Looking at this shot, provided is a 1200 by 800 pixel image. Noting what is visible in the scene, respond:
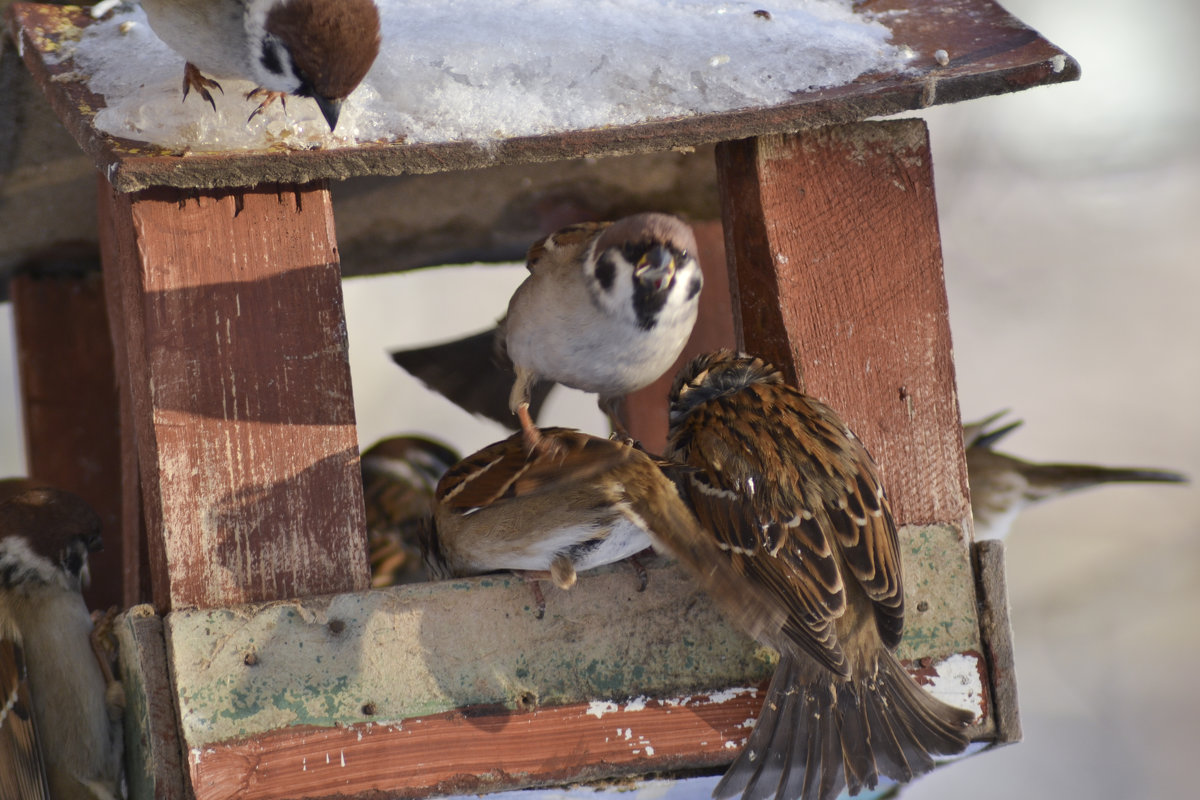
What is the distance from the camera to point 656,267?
1.80m

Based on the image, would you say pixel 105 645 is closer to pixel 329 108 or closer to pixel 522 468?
pixel 522 468

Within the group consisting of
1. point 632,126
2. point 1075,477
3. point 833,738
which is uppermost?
point 632,126

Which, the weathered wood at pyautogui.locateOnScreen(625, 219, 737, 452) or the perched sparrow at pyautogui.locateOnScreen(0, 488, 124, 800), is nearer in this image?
the perched sparrow at pyautogui.locateOnScreen(0, 488, 124, 800)

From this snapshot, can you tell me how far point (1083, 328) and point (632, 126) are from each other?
8.87 ft

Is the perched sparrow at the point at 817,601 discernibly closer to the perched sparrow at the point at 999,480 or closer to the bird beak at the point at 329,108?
the bird beak at the point at 329,108

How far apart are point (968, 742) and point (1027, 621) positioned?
2.31 metres

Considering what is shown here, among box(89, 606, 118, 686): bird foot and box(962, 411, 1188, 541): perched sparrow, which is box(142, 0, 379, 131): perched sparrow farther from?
box(962, 411, 1188, 541): perched sparrow

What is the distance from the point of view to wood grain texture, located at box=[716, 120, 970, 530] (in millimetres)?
1885

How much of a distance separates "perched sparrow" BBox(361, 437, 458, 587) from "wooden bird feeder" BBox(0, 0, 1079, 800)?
84cm

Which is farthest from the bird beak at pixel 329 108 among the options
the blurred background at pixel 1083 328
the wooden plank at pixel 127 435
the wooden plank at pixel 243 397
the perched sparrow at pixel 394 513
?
the blurred background at pixel 1083 328

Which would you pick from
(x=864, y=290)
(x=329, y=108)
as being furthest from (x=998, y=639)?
(x=329, y=108)

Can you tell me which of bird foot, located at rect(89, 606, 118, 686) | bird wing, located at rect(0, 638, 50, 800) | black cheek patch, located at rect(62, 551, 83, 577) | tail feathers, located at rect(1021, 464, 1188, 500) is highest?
black cheek patch, located at rect(62, 551, 83, 577)

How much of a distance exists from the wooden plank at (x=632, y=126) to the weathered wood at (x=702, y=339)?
0.67m

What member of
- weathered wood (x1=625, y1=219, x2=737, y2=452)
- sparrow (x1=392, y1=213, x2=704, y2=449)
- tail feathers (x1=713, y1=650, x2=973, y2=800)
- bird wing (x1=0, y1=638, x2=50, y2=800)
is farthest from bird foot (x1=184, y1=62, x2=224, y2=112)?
weathered wood (x1=625, y1=219, x2=737, y2=452)
